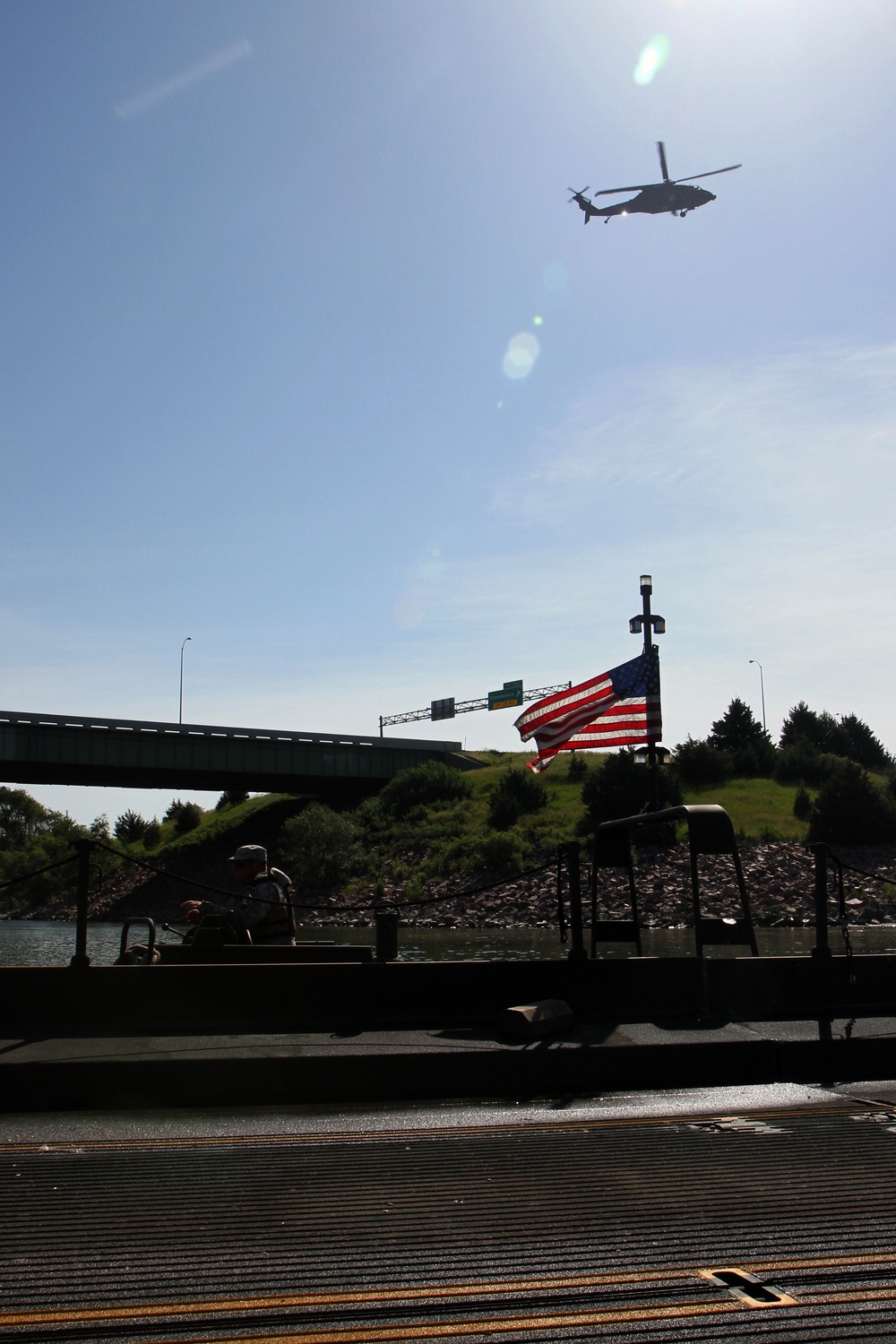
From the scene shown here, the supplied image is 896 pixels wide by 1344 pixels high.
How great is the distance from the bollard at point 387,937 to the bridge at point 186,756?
5494cm

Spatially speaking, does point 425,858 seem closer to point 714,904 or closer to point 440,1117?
point 714,904

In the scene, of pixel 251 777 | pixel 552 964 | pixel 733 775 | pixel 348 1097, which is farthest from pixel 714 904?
pixel 348 1097

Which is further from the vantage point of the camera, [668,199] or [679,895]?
[668,199]

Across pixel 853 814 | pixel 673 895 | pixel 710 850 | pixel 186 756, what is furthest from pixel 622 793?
pixel 710 850

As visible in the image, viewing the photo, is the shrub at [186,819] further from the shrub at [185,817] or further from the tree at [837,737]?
the tree at [837,737]

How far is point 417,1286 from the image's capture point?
4.72 metres

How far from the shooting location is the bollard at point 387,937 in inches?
455

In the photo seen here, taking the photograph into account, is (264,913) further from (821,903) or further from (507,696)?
(507,696)

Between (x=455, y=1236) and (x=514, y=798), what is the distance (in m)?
63.1

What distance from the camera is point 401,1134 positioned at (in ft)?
24.8

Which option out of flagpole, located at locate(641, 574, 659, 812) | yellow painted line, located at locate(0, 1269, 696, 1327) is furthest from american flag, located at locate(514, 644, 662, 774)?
yellow painted line, located at locate(0, 1269, 696, 1327)

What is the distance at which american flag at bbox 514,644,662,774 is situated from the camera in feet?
61.9

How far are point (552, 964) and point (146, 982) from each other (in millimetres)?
3975

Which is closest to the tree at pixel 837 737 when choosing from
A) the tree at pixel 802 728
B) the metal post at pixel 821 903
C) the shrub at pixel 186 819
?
the tree at pixel 802 728
